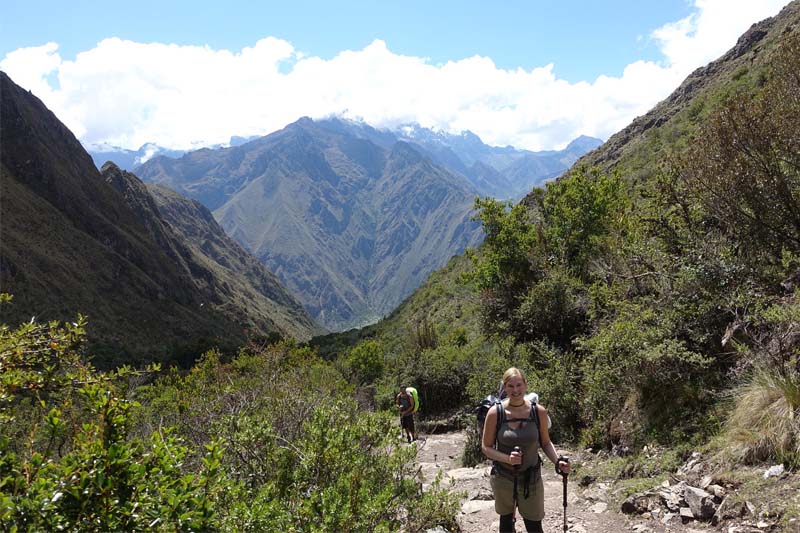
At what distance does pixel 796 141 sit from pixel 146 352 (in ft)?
248

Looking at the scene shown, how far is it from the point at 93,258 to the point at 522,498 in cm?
9325

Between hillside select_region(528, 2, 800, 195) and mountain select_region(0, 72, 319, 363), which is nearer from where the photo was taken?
hillside select_region(528, 2, 800, 195)

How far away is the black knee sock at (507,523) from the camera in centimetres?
482

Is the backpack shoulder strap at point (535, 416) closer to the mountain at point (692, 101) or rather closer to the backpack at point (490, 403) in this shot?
the backpack at point (490, 403)

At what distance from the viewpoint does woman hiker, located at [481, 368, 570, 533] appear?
471 centimetres

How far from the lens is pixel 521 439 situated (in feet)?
15.5

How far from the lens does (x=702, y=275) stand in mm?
8023

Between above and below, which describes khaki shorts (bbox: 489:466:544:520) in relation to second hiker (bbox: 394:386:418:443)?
above

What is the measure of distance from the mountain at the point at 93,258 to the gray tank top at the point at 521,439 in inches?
2121

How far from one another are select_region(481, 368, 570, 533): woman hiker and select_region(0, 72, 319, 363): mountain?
5377 centimetres

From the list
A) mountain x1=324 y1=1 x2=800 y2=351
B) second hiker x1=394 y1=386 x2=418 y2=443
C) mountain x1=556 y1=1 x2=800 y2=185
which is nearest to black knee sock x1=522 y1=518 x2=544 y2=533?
second hiker x1=394 y1=386 x2=418 y2=443

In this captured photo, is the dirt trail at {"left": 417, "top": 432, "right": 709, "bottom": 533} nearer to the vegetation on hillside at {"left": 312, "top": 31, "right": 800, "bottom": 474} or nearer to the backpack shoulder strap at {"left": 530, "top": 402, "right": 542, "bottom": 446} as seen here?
the backpack shoulder strap at {"left": 530, "top": 402, "right": 542, "bottom": 446}

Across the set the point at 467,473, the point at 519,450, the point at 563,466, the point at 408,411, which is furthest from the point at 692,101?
the point at 519,450

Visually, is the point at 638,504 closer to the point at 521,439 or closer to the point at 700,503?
the point at 700,503
